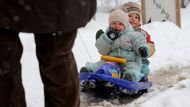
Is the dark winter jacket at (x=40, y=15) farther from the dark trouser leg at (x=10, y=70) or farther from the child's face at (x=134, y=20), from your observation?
the child's face at (x=134, y=20)

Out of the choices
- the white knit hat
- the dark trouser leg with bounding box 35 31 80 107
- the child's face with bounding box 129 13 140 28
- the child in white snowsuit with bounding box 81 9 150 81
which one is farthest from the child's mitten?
the dark trouser leg with bounding box 35 31 80 107

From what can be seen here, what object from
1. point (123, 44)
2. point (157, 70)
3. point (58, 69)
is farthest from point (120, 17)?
point (58, 69)

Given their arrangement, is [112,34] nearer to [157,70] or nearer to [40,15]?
[157,70]

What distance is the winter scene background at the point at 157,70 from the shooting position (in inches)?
145

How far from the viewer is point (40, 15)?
212 cm

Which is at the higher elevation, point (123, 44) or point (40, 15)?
point (40, 15)

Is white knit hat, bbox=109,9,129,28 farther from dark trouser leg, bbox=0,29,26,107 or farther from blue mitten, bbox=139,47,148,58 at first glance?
dark trouser leg, bbox=0,29,26,107

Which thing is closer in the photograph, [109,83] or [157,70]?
[109,83]

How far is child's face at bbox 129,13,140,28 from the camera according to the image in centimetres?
473

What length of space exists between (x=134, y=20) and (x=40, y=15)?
8.89 ft

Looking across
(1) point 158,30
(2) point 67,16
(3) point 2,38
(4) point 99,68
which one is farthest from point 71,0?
(1) point 158,30

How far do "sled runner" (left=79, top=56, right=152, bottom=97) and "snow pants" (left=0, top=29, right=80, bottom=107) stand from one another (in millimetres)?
1496

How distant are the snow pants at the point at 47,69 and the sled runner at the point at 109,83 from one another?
150 centimetres

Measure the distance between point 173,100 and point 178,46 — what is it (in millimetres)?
3264
